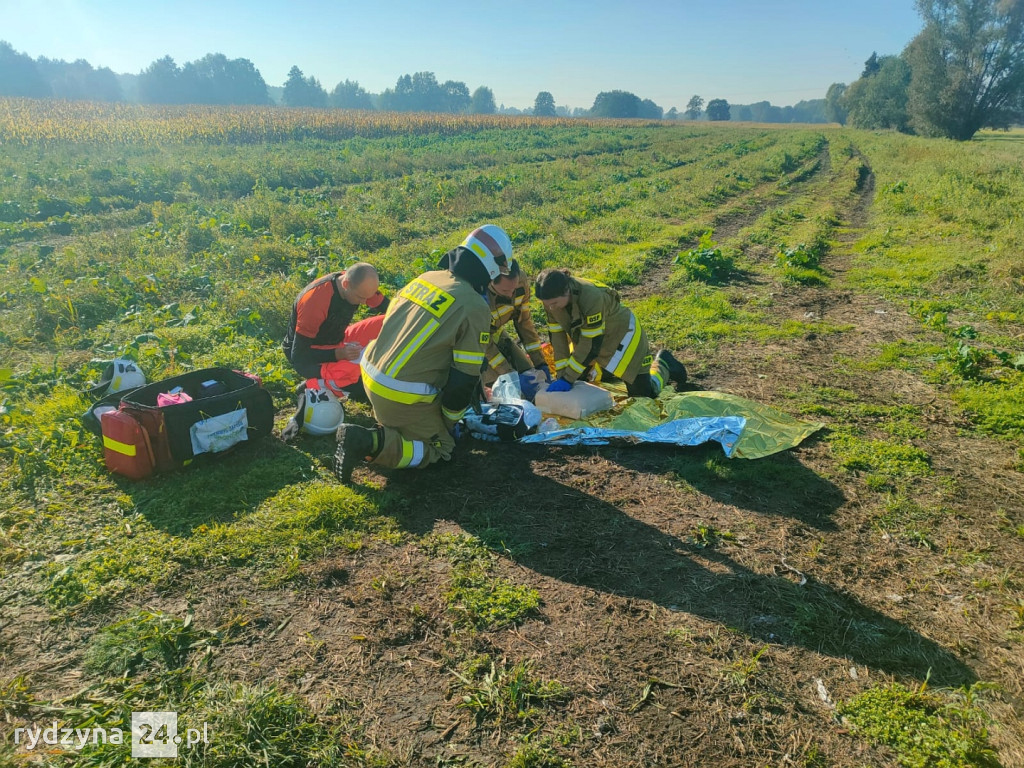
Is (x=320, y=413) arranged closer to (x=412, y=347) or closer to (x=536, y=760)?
(x=412, y=347)

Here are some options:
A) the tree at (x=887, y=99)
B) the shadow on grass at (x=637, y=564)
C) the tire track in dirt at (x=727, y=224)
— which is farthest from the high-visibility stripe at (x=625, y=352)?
the tree at (x=887, y=99)

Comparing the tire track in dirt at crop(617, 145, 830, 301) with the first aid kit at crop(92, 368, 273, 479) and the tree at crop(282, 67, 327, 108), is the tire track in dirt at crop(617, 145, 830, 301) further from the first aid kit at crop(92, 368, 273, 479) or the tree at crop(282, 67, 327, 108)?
the tree at crop(282, 67, 327, 108)

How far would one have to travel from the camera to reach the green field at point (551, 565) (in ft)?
9.25

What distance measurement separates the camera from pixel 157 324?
8.01 metres

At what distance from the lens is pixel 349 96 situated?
341 feet

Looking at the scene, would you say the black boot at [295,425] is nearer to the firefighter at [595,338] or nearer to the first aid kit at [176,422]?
the first aid kit at [176,422]

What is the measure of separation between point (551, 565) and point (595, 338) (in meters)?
2.62

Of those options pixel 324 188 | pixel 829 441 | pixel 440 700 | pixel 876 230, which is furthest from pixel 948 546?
pixel 324 188

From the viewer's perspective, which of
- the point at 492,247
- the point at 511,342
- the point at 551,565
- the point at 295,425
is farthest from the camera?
the point at 511,342

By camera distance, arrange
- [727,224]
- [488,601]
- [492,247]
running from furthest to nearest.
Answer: [727,224] → [492,247] → [488,601]

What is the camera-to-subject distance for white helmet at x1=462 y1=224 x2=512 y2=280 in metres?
4.94

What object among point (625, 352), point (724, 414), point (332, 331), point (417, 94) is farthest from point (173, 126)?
point (417, 94)

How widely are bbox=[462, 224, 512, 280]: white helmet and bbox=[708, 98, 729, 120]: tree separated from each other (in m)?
132

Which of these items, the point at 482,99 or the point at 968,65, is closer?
the point at 968,65
